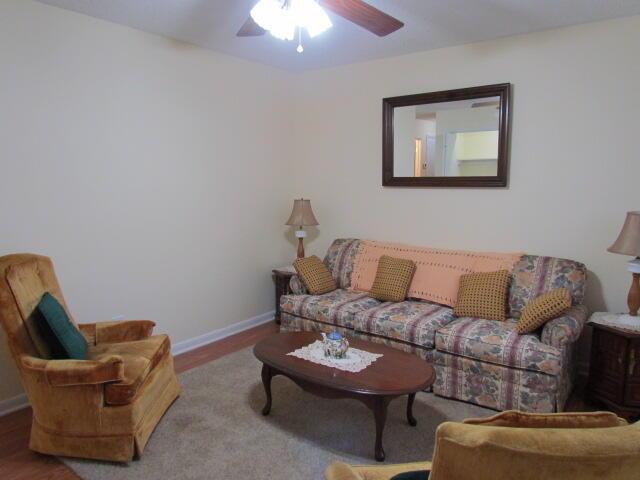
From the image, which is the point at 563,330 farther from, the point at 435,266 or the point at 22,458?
the point at 22,458

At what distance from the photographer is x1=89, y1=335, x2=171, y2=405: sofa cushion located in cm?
227

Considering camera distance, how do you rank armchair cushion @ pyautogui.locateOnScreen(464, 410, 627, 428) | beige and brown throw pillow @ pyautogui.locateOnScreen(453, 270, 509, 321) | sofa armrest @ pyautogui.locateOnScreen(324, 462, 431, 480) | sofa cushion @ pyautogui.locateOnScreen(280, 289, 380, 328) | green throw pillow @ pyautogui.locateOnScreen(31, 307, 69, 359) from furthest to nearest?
sofa cushion @ pyautogui.locateOnScreen(280, 289, 380, 328), beige and brown throw pillow @ pyautogui.locateOnScreen(453, 270, 509, 321), green throw pillow @ pyautogui.locateOnScreen(31, 307, 69, 359), sofa armrest @ pyautogui.locateOnScreen(324, 462, 431, 480), armchair cushion @ pyautogui.locateOnScreen(464, 410, 627, 428)

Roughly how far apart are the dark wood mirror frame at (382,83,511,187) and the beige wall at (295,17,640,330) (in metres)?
0.06

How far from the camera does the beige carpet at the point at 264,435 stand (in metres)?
2.27

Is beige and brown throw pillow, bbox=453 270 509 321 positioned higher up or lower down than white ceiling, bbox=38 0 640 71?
lower down

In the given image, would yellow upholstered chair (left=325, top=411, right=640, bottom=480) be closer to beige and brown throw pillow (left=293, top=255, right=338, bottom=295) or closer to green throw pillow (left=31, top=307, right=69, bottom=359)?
green throw pillow (left=31, top=307, right=69, bottom=359)

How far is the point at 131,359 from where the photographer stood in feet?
8.19

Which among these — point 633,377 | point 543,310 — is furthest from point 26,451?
point 633,377

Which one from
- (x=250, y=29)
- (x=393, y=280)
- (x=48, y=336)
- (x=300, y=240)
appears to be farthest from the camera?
(x=300, y=240)

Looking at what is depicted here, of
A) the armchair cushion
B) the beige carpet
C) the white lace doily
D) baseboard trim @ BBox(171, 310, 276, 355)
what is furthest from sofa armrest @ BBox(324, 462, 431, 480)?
baseboard trim @ BBox(171, 310, 276, 355)

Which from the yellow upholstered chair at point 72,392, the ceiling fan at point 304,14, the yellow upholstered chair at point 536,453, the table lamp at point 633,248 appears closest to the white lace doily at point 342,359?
the yellow upholstered chair at point 72,392

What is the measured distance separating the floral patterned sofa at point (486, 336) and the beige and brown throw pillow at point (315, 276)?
0.10 metres

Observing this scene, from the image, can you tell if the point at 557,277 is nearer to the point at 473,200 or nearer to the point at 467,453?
the point at 473,200

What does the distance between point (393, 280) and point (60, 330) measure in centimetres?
239
